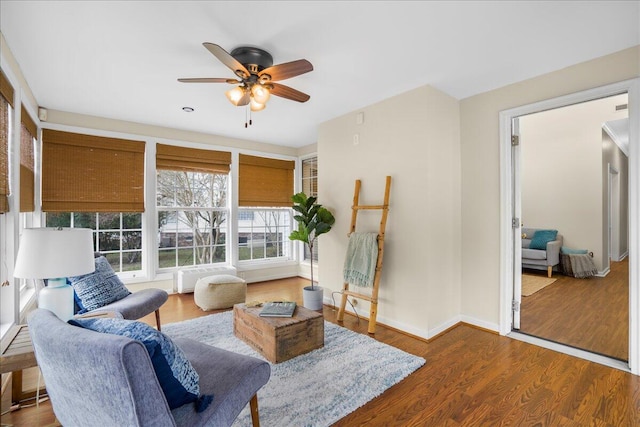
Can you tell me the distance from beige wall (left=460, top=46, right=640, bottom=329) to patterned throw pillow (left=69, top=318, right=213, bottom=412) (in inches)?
114

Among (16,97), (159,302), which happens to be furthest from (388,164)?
(16,97)

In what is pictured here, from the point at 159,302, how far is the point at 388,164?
268 cm

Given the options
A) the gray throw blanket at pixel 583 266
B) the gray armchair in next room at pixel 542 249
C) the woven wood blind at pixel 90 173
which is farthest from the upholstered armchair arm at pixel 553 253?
the woven wood blind at pixel 90 173

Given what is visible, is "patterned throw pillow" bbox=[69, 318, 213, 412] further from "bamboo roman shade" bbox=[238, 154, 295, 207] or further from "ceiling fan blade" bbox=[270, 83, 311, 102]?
"bamboo roman shade" bbox=[238, 154, 295, 207]

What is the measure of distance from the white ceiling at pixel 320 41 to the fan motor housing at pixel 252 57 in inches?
2.7

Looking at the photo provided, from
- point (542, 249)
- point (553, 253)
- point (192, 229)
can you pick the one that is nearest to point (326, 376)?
point (192, 229)

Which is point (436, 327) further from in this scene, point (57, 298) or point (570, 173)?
point (570, 173)

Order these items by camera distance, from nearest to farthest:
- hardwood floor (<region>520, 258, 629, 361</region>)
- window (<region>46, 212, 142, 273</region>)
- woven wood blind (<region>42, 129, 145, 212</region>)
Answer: hardwood floor (<region>520, 258, 629, 361</region>) → woven wood blind (<region>42, 129, 145, 212</region>) → window (<region>46, 212, 142, 273</region>)

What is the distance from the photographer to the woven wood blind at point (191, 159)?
4434 millimetres

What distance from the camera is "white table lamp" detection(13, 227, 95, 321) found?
1731 mm

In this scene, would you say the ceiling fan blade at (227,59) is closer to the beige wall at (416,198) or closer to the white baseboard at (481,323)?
the beige wall at (416,198)

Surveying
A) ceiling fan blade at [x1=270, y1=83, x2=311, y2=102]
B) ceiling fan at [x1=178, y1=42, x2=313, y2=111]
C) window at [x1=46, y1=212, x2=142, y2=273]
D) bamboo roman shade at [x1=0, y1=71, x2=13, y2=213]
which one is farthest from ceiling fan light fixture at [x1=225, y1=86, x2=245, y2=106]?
window at [x1=46, y1=212, x2=142, y2=273]

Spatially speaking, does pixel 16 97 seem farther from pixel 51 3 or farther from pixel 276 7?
pixel 276 7

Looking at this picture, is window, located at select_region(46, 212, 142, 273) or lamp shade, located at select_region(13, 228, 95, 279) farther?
window, located at select_region(46, 212, 142, 273)
